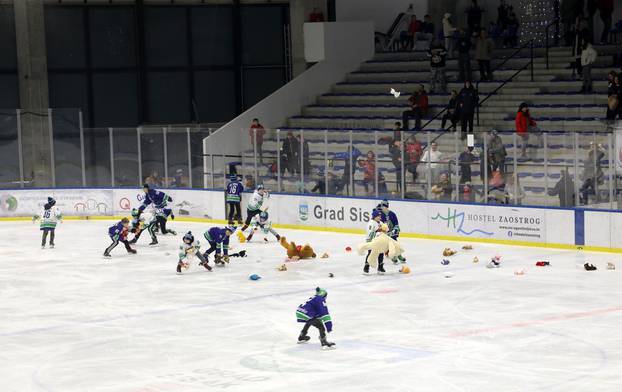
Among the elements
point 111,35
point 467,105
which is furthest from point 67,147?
point 467,105

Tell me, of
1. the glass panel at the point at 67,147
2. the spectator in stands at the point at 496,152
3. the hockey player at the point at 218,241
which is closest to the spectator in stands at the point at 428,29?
the glass panel at the point at 67,147

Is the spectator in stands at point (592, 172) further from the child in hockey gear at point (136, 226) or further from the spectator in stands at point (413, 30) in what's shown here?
the spectator in stands at point (413, 30)

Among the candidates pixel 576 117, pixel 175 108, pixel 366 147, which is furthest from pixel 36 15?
pixel 576 117

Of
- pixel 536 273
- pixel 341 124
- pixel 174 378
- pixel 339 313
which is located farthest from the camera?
pixel 341 124

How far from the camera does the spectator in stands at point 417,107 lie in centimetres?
3169

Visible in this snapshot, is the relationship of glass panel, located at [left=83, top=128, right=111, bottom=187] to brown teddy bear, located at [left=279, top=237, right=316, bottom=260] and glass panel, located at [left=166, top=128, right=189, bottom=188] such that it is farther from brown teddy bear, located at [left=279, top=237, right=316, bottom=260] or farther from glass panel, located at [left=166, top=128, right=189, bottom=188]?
brown teddy bear, located at [left=279, top=237, right=316, bottom=260]

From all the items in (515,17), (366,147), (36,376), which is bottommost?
(36,376)

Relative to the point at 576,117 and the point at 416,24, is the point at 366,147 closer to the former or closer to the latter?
the point at 576,117

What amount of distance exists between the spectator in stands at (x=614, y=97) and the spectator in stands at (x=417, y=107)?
5.81 m

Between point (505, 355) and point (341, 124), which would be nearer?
point (505, 355)

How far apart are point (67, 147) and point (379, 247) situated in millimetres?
14963

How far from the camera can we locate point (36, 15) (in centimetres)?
3634

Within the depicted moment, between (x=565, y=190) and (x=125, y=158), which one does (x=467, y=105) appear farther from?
(x=125, y=158)

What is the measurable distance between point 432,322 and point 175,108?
23.2 meters
